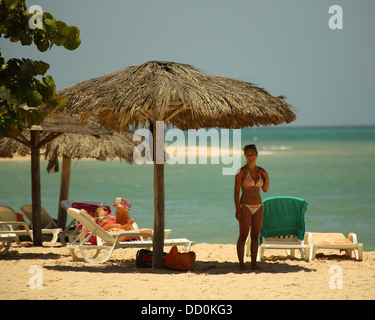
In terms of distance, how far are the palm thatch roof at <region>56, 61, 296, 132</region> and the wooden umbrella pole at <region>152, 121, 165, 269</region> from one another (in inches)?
8.2

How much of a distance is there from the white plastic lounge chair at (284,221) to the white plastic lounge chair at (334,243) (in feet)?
0.50

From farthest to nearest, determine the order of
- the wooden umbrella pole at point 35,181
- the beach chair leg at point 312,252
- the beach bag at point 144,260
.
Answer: the wooden umbrella pole at point 35,181 → the beach chair leg at point 312,252 → the beach bag at point 144,260

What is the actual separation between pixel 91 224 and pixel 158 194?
0.86m

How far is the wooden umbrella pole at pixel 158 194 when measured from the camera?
6480mm

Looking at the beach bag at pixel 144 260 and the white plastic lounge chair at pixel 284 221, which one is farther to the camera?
the white plastic lounge chair at pixel 284 221

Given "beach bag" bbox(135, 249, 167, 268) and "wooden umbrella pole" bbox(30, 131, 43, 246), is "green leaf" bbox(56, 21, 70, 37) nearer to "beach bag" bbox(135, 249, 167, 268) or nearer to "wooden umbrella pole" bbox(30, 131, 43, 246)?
"beach bag" bbox(135, 249, 167, 268)

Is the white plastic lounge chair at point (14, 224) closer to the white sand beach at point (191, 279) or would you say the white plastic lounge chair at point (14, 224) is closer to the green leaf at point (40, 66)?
the white sand beach at point (191, 279)

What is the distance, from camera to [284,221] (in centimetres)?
743

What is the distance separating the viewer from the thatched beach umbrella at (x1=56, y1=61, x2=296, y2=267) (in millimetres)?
6082

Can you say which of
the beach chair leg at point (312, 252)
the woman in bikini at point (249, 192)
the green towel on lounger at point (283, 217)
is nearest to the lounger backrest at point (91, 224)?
the woman in bikini at point (249, 192)
